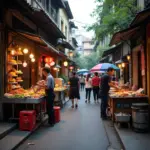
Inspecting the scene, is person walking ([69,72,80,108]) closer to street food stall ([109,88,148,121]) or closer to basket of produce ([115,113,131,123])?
street food stall ([109,88,148,121])

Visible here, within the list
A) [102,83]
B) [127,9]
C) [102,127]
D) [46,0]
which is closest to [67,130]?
[102,127]

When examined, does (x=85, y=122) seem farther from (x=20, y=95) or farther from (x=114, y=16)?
(x=114, y=16)

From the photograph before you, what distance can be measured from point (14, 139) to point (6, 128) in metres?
0.85

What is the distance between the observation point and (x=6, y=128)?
785 centimetres

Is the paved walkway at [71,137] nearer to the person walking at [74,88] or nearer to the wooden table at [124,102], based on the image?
the wooden table at [124,102]

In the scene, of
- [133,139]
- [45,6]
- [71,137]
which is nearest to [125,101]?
[133,139]

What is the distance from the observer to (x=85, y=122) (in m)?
10.2

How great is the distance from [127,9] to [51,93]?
26.8 ft

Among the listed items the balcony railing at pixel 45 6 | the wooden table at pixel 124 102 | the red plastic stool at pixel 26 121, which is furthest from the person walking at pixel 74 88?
the red plastic stool at pixel 26 121

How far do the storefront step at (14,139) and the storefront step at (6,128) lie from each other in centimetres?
9

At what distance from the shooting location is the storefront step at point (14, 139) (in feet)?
21.0

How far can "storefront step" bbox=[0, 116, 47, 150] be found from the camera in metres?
6.41

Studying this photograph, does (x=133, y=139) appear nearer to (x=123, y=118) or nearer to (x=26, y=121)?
(x=123, y=118)

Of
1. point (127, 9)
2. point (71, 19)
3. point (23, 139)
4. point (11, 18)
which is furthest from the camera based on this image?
point (71, 19)
